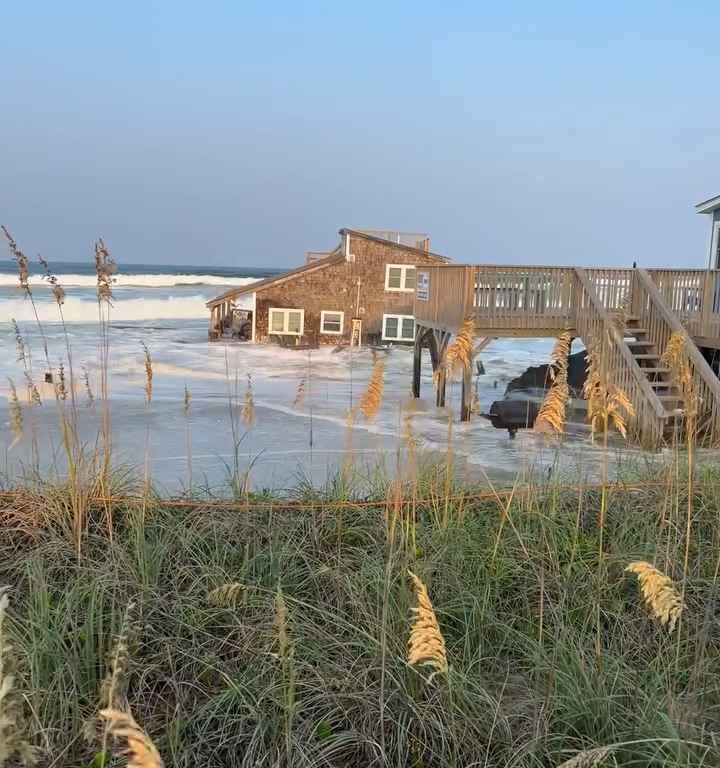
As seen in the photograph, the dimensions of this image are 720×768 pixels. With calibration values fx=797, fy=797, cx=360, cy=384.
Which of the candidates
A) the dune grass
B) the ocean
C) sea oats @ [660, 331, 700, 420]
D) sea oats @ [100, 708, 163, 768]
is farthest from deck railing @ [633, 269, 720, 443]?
sea oats @ [100, 708, 163, 768]

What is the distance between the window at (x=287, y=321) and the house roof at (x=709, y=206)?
16971 mm

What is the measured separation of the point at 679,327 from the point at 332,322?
23330mm

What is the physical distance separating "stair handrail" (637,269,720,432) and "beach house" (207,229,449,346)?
2070 cm

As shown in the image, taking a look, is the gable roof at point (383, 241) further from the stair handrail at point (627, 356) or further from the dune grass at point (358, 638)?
the dune grass at point (358, 638)

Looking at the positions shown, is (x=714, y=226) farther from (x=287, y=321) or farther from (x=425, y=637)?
(x=425, y=637)

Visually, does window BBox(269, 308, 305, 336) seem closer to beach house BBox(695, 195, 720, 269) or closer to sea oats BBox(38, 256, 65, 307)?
beach house BBox(695, 195, 720, 269)

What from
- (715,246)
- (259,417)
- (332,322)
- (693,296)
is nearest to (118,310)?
(332,322)

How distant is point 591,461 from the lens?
8711 millimetres

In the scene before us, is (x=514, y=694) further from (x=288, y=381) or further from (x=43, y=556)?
(x=288, y=381)

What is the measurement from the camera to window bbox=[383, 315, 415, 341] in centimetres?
3488

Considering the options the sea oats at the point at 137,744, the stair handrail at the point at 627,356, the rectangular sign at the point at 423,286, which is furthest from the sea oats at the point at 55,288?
the rectangular sign at the point at 423,286

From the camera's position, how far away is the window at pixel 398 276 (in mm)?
33938

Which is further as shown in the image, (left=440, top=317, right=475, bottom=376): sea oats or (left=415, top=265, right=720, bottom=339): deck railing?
(left=415, top=265, right=720, bottom=339): deck railing

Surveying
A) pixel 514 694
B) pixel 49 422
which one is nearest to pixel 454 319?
pixel 49 422
